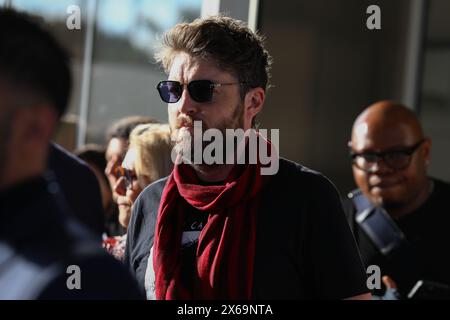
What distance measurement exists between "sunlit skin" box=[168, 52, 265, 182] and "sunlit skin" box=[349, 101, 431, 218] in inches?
62.2

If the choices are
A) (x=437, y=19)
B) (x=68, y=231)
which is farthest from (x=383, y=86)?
(x=68, y=231)

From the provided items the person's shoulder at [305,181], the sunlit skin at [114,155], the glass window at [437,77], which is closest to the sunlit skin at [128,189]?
the sunlit skin at [114,155]

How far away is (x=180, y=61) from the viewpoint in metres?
2.60

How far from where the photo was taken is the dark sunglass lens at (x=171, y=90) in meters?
2.55

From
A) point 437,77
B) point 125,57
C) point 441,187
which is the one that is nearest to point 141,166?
point 441,187

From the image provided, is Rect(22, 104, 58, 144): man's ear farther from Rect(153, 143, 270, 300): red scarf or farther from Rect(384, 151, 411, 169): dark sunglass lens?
Rect(384, 151, 411, 169): dark sunglass lens

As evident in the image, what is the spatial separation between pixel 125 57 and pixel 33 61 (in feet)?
21.3

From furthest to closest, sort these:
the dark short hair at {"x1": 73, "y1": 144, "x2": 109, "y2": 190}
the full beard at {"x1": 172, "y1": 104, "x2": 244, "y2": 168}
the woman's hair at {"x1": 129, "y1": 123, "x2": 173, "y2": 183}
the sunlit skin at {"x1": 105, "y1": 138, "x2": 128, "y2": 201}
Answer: the dark short hair at {"x1": 73, "y1": 144, "x2": 109, "y2": 190} → the sunlit skin at {"x1": 105, "y1": 138, "x2": 128, "y2": 201} → the woman's hair at {"x1": 129, "y1": 123, "x2": 173, "y2": 183} → the full beard at {"x1": 172, "y1": 104, "x2": 244, "y2": 168}

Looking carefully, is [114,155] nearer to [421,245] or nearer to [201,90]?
[421,245]

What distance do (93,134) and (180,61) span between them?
468cm

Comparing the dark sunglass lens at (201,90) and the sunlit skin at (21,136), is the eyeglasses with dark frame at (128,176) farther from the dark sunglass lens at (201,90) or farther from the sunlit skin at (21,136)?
the sunlit skin at (21,136)

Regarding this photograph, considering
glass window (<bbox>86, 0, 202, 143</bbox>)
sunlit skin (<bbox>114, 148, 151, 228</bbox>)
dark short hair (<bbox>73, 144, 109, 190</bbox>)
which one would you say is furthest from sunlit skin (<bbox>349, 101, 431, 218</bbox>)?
glass window (<bbox>86, 0, 202, 143</bbox>)

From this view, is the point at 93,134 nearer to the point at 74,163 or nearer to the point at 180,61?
the point at 180,61

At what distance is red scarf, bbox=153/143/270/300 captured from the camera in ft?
7.66
